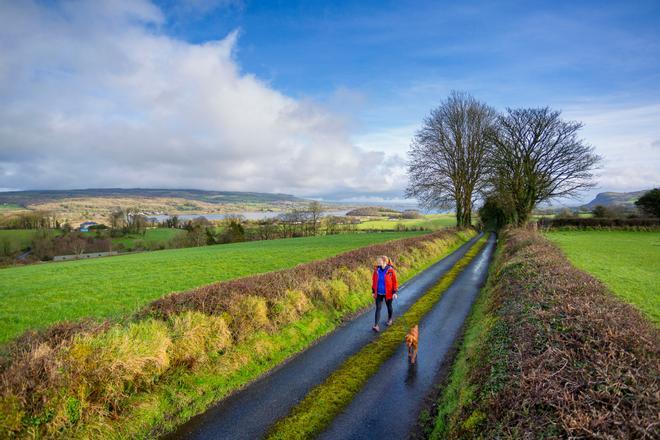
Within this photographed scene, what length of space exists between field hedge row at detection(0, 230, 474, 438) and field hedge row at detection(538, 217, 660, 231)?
1926 inches

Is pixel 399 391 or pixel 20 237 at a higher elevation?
pixel 399 391

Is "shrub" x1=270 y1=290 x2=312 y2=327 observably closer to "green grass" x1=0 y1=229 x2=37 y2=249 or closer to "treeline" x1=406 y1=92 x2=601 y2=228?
"treeline" x1=406 y1=92 x2=601 y2=228

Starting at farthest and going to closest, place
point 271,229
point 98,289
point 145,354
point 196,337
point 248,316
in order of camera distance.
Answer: point 271,229, point 98,289, point 248,316, point 196,337, point 145,354

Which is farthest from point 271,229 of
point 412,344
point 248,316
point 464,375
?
point 464,375

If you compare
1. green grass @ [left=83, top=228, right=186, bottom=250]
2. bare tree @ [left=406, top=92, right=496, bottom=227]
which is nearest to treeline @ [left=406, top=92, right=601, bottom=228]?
bare tree @ [left=406, top=92, right=496, bottom=227]

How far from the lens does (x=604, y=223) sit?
44.6m

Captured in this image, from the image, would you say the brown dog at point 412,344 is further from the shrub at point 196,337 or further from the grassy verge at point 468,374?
the shrub at point 196,337

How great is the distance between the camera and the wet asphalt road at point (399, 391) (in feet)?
18.5

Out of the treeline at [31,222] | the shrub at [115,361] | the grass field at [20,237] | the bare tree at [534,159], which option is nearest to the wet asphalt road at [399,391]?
the shrub at [115,361]

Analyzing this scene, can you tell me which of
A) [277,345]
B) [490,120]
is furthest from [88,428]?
[490,120]

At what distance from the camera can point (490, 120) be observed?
1601 inches

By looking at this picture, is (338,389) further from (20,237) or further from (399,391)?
(20,237)

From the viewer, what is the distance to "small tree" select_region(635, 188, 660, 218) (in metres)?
43.9

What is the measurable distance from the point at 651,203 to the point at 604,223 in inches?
299
